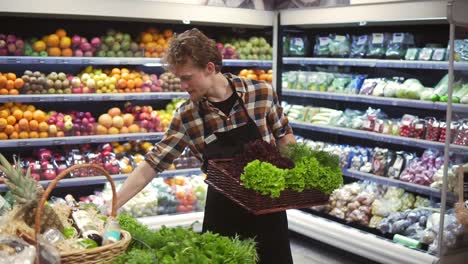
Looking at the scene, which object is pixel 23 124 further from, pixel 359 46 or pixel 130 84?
pixel 359 46

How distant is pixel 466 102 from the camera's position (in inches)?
163

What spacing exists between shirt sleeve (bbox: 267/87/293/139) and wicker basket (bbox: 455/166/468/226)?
1.44 meters

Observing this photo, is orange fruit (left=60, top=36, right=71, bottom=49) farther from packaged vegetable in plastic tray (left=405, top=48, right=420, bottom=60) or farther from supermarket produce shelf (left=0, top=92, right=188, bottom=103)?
packaged vegetable in plastic tray (left=405, top=48, right=420, bottom=60)

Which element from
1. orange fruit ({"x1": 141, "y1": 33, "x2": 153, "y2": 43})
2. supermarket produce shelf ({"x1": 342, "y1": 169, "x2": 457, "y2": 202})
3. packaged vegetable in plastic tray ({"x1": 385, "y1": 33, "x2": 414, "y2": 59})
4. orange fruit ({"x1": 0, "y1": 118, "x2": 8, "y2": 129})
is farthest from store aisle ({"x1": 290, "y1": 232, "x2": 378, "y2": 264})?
orange fruit ({"x1": 0, "y1": 118, "x2": 8, "y2": 129})

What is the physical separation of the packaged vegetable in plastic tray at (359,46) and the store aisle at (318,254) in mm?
1884

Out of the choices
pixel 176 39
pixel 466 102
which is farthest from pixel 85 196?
pixel 466 102

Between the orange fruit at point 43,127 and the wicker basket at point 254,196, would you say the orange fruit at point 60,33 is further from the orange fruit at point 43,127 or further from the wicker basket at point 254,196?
the wicker basket at point 254,196

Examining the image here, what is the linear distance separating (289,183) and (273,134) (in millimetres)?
644

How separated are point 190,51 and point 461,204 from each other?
2.31 meters

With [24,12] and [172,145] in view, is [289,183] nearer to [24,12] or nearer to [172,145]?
[172,145]

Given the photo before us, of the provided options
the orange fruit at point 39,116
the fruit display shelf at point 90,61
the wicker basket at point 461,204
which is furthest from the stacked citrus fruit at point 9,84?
the wicker basket at point 461,204

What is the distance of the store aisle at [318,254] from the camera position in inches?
200

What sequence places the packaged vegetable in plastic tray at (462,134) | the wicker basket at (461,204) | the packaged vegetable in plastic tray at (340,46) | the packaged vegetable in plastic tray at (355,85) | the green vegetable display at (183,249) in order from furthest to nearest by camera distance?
the packaged vegetable in plastic tray at (340,46), the packaged vegetable in plastic tray at (355,85), the packaged vegetable in plastic tray at (462,134), the wicker basket at (461,204), the green vegetable display at (183,249)

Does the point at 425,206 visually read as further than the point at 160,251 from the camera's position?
Yes
